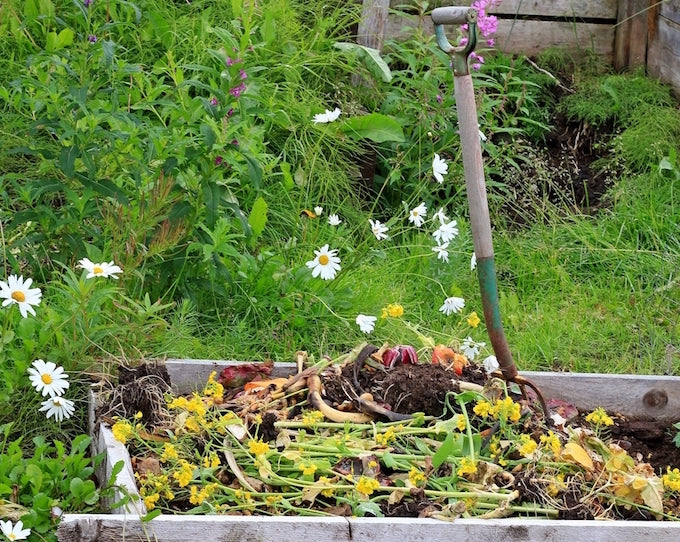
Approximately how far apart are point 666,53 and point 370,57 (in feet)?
5.40

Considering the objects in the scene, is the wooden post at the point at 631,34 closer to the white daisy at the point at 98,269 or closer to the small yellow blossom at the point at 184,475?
the white daisy at the point at 98,269

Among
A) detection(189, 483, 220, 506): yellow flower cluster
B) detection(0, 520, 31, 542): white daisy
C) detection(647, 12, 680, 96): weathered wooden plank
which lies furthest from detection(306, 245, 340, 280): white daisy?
detection(647, 12, 680, 96): weathered wooden plank

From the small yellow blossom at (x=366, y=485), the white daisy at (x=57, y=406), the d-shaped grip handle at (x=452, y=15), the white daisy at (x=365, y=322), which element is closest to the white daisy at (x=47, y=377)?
the white daisy at (x=57, y=406)

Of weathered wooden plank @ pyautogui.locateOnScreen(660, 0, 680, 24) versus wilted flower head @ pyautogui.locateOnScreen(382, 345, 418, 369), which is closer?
wilted flower head @ pyautogui.locateOnScreen(382, 345, 418, 369)

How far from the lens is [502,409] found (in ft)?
8.37

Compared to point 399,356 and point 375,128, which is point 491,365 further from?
point 375,128

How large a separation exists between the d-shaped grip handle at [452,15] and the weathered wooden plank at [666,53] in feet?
10.2

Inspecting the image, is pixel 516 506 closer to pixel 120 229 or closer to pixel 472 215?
pixel 472 215

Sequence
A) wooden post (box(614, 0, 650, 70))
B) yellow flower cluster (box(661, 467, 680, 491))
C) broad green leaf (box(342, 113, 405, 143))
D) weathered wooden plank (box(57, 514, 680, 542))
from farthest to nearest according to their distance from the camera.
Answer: wooden post (box(614, 0, 650, 70)) → broad green leaf (box(342, 113, 405, 143)) → yellow flower cluster (box(661, 467, 680, 491)) → weathered wooden plank (box(57, 514, 680, 542))

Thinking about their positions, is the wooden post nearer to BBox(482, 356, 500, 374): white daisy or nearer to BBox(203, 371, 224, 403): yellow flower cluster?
BBox(482, 356, 500, 374): white daisy

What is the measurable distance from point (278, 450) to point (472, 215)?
2.43ft

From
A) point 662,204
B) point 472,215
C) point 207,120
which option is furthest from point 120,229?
point 662,204

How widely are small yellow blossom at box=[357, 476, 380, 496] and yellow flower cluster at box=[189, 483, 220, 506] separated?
0.32 m

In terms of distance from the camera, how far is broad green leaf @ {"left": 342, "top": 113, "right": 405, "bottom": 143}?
4578 millimetres
